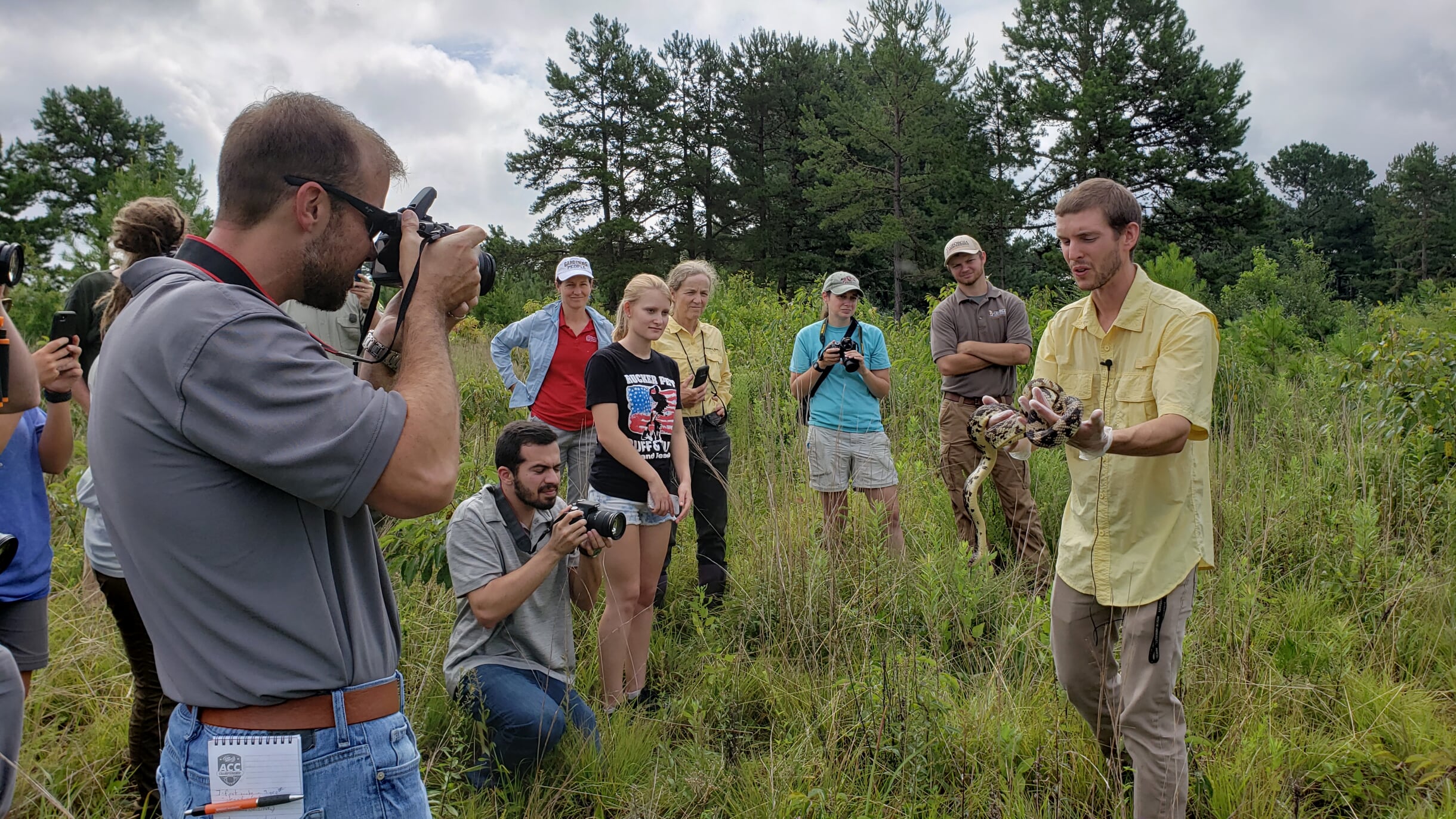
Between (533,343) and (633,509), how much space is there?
1627 mm

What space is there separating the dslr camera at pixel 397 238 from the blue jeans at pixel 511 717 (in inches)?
73.1

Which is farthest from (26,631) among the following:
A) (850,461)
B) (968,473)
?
(968,473)

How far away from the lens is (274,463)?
1.18m

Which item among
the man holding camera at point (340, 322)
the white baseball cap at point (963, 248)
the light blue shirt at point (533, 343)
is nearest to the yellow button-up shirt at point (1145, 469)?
the white baseball cap at point (963, 248)

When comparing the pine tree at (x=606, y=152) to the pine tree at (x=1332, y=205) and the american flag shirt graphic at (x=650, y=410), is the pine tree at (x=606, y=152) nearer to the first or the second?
the american flag shirt graphic at (x=650, y=410)

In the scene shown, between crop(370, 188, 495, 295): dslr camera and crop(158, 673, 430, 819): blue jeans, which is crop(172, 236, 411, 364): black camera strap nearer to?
crop(370, 188, 495, 295): dslr camera

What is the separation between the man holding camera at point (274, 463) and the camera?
1.19 m

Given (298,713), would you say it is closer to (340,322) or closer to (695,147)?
(340,322)

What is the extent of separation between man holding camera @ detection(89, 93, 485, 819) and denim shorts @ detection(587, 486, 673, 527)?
2426mm

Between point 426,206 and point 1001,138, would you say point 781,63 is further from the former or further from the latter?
point 426,206

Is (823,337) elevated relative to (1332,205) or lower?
lower

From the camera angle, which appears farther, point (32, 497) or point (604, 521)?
point (604, 521)

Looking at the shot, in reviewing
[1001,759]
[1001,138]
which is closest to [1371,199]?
[1001,138]

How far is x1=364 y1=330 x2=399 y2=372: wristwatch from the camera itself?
1.71m
